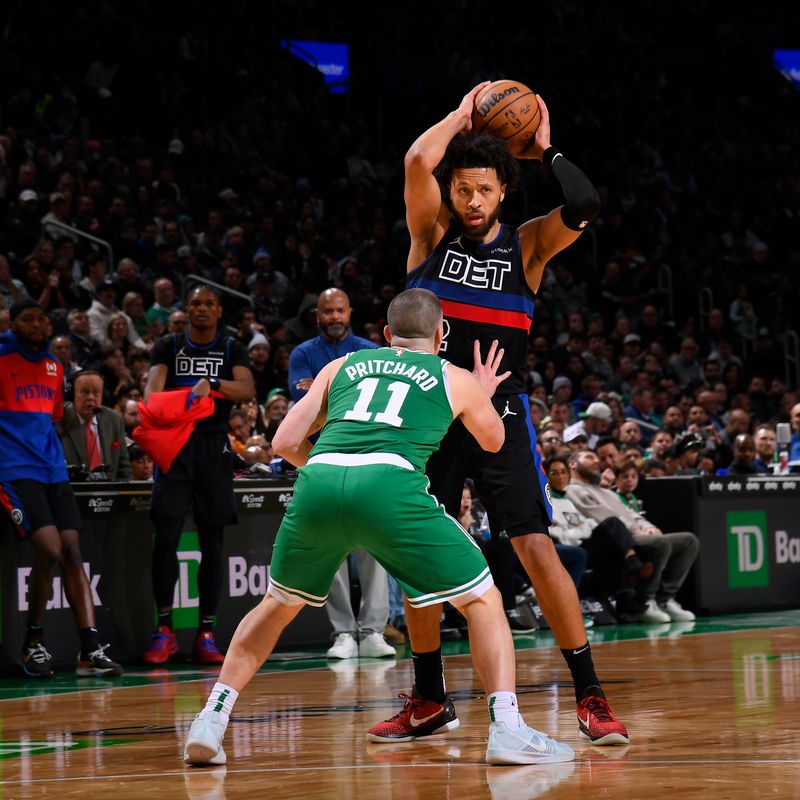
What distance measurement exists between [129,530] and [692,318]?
13.2 meters

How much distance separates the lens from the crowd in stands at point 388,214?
1430 centimetres

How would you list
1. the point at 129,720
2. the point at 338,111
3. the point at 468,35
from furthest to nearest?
the point at 468,35
the point at 338,111
the point at 129,720

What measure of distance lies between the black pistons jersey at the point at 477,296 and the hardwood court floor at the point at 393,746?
148 cm

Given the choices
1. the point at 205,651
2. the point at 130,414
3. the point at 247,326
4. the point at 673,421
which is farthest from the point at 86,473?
the point at 673,421

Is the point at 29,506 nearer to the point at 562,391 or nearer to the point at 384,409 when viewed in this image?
the point at 384,409

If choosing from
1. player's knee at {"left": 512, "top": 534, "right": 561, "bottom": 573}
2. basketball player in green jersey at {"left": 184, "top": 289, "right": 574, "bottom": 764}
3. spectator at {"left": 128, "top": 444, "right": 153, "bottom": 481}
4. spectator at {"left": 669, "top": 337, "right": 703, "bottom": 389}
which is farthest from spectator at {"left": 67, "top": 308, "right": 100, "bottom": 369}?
spectator at {"left": 669, "top": 337, "right": 703, "bottom": 389}

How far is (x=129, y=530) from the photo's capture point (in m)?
9.69

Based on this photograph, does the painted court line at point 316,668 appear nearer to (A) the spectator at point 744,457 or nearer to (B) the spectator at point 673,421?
(A) the spectator at point 744,457

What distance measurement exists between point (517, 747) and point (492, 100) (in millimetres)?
2640

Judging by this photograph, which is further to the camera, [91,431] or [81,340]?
[81,340]

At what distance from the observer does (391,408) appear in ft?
16.0

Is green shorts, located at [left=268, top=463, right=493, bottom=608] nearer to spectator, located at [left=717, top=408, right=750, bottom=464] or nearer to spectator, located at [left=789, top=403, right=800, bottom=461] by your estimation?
spectator, located at [left=789, top=403, right=800, bottom=461]

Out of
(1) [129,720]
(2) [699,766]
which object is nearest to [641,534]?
(1) [129,720]

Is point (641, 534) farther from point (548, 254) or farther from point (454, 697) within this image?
point (548, 254)
